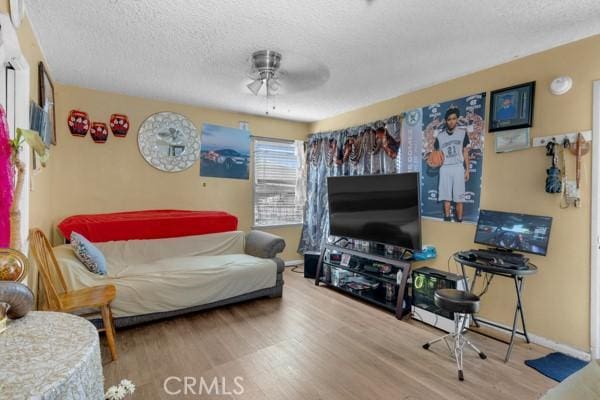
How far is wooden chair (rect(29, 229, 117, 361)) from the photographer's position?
6.88 ft

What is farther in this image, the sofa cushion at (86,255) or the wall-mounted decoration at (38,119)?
the sofa cushion at (86,255)

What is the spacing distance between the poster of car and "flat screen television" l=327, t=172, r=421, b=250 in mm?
1424

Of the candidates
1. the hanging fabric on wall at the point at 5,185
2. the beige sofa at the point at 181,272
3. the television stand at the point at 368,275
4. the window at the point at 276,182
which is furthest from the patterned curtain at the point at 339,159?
the hanging fabric on wall at the point at 5,185

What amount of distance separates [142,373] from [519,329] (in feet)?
10.2

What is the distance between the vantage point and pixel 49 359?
0.84 m

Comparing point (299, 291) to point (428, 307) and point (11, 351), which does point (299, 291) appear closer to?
point (428, 307)

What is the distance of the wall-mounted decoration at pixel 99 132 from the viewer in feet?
11.7

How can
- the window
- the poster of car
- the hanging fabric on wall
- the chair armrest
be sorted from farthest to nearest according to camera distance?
1. the window
2. the poster of car
3. the chair armrest
4. the hanging fabric on wall

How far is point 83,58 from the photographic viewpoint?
273 cm

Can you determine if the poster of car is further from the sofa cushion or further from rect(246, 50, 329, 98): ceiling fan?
the sofa cushion

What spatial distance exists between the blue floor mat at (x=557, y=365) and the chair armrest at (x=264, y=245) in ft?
8.35

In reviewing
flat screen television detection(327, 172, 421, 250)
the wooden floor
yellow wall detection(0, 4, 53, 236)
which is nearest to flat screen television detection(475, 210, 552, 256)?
flat screen television detection(327, 172, 421, 250)

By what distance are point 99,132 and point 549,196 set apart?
4.66 m

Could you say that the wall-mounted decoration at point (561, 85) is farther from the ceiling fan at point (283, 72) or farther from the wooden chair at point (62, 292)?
the wooden chair at point (62, 292)
